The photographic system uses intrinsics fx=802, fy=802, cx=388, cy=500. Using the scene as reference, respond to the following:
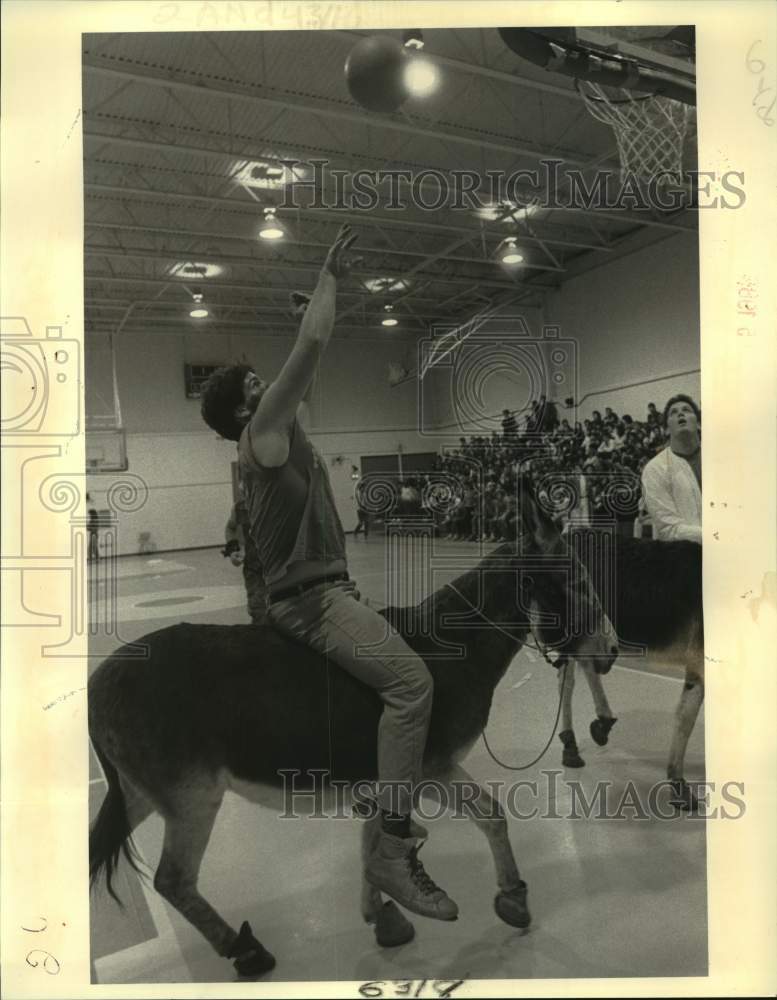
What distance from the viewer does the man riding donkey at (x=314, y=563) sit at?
233 centimetres

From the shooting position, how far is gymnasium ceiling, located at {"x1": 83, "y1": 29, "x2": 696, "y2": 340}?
233 centimetres

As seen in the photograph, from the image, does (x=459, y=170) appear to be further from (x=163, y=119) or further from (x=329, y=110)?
(x=163, y=119)

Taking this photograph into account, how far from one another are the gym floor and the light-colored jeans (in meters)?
0.08

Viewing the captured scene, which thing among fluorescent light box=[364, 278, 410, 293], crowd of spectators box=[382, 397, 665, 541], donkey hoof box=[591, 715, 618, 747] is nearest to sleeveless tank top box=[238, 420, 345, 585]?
crowd of spectators box=[382, 397, 665, 541]

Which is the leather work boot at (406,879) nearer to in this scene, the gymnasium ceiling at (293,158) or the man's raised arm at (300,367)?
the man's raised arm at (300,367)

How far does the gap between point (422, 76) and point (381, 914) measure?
2.48m

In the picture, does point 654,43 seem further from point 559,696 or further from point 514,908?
point 514,908

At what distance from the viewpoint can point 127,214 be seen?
7.84 ft

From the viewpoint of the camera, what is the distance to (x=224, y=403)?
2357 mm

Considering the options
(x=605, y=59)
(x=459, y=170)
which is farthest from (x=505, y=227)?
(x=605, y=59)

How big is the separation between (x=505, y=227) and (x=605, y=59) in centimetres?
58

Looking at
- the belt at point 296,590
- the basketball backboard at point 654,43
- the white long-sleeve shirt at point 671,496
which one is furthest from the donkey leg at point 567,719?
the basketball backboard at point 654,43

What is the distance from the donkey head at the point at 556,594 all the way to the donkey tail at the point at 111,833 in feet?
4.33

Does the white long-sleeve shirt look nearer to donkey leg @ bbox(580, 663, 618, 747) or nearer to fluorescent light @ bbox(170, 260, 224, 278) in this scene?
donkey leg @ bbox(580, 663, 618, 747)
